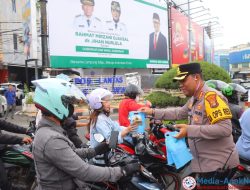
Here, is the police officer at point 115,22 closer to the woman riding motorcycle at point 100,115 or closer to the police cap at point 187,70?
the woman riding motorcycle at point 100,115

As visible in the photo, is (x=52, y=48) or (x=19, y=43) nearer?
(x=52, y=48)

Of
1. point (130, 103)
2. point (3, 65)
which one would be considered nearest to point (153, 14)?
point (3, 65)

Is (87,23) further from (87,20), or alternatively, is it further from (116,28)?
(116,28)

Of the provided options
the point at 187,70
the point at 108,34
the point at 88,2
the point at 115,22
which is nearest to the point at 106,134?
the point at 187,70

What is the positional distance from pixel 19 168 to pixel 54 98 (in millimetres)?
2236

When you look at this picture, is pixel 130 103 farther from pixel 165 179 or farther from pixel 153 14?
pixel 153 14

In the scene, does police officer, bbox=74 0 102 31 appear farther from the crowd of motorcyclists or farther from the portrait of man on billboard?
the crowd of motorcyclists

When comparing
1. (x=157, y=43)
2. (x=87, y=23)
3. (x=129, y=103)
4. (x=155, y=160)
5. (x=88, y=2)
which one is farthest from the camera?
(x=157, y=43)

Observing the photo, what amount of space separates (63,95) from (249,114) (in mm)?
1880

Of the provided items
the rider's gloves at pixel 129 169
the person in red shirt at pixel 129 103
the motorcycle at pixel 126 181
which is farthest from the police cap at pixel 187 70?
the person in red shirt at pixel 129 103

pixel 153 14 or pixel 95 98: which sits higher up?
pixel 153 14

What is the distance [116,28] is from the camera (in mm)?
19656

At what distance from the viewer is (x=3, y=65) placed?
95.8 ft

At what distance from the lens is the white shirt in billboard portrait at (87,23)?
1689cm
